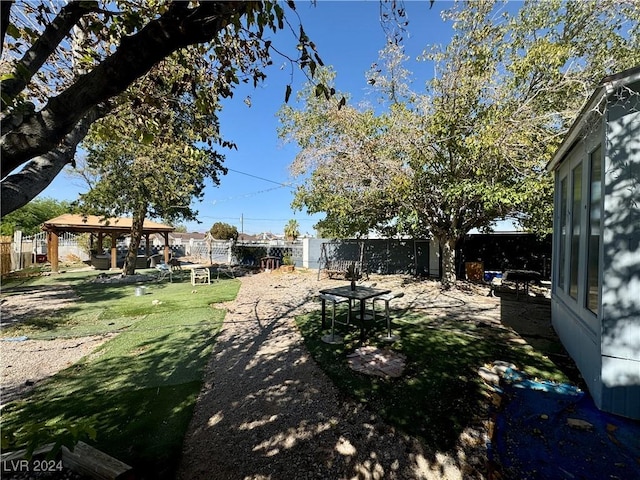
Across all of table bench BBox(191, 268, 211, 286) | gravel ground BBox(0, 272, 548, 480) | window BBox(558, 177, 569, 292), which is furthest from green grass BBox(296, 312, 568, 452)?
table bench BBox(191, 268, 211, 286)

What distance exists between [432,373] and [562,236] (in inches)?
148

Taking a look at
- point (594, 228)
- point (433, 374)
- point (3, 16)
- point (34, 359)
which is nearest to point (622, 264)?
point (594, 228)

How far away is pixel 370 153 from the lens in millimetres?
9297

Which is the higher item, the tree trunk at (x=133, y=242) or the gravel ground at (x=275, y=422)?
the tree trunk at (x=133, y=242)

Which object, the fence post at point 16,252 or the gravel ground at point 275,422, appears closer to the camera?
the gravel ground at point 275,422

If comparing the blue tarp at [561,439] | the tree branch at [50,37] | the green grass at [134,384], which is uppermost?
the tree branch at [50,37]

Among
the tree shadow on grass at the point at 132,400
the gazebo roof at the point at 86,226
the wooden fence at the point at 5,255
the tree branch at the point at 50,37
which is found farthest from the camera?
the gazebo roof at the point at 86,226

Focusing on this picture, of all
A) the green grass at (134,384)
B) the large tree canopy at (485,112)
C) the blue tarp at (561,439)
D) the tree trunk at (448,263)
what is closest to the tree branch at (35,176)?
the green grass at (134,384)

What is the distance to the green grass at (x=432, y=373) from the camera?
2936 mm

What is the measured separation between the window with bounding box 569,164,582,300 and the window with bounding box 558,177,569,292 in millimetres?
419

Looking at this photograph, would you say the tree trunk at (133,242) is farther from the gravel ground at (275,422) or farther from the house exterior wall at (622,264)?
the house exterior wall at (622,264)

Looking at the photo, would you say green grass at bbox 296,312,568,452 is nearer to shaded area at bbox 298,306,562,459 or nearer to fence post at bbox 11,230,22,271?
shaded area at bbox 298,306,562,459

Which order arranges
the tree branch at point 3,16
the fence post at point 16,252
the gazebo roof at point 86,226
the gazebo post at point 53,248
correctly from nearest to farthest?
the tree branch at point 3,16
the fence post at point 16,252
the gazebo roof at point 86,226
the gazebo post at point 53,248

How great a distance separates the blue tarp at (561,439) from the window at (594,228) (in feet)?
3.64
